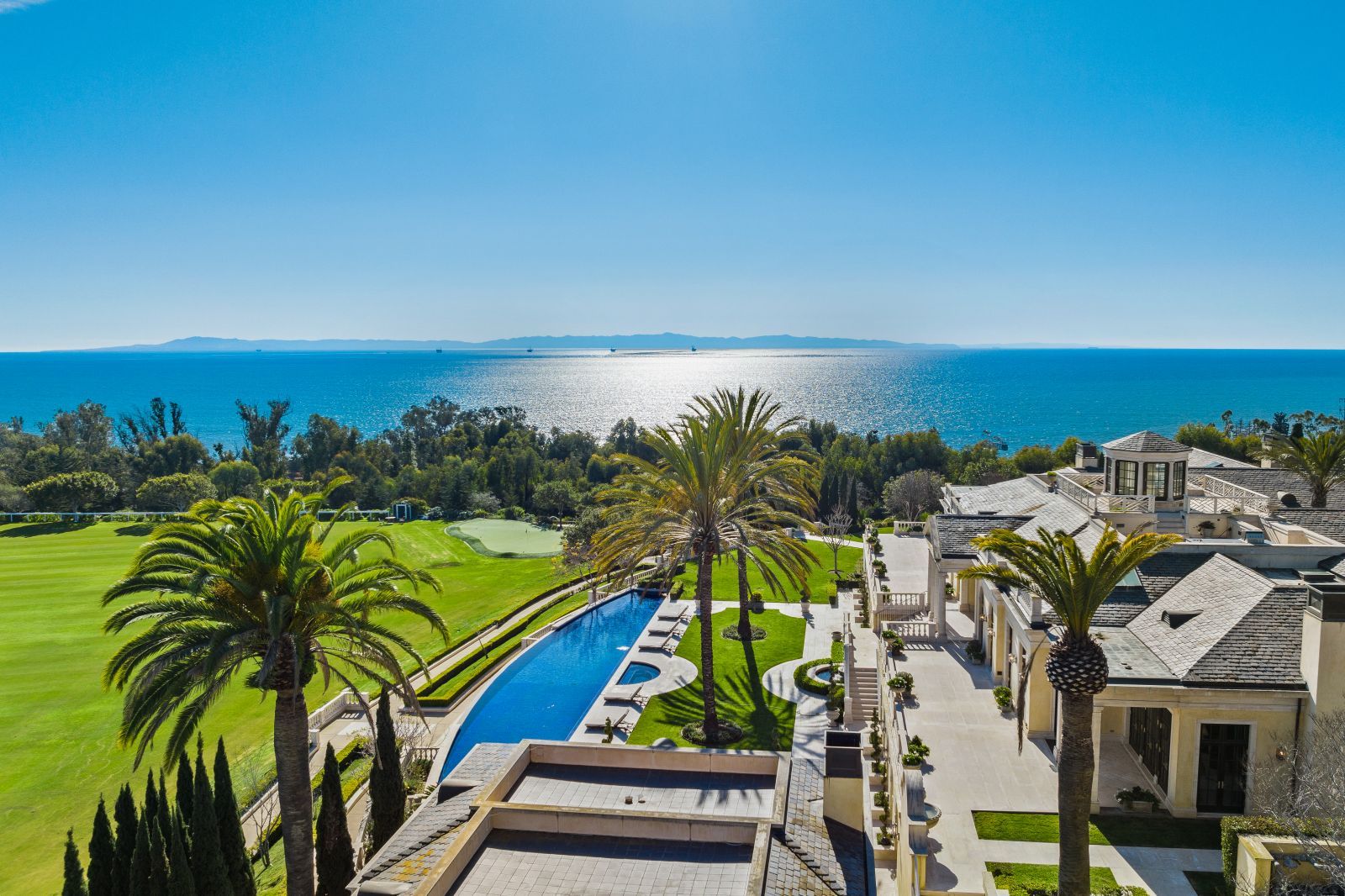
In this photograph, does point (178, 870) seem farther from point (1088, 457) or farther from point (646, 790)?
point (1088, 457)

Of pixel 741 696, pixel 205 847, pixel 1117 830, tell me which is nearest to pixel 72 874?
pixel 205 847

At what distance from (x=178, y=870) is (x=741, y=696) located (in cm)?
1936

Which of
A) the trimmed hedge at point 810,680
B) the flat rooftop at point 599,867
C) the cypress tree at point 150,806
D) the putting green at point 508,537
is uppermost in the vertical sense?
the flat rooftop at point 599,867

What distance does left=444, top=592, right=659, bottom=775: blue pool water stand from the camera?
28719 mm

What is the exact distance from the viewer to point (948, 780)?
2086 cm

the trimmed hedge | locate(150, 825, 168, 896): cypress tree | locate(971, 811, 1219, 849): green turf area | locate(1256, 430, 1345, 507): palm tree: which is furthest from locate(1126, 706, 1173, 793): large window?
locate(150, 825, 168, 896): cypress tree

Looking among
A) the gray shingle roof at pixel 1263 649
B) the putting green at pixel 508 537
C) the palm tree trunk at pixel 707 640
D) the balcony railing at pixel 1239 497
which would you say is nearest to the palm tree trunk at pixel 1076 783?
the gray shingle roof at pixel 1263 649

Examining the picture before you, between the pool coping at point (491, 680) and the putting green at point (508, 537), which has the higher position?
the pool coping at point (491, 680)

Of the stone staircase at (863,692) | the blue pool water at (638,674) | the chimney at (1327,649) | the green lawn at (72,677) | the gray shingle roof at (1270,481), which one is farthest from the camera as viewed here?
the gray shingle roof at (1270,481)

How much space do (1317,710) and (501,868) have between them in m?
17.4

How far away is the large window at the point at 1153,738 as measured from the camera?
19641 millimetres

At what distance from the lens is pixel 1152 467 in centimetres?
2762

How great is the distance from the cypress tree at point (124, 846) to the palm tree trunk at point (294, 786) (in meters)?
3.07

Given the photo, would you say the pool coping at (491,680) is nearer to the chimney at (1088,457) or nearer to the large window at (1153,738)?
the large window at (1153,738)
